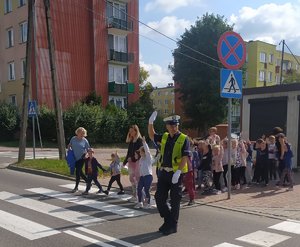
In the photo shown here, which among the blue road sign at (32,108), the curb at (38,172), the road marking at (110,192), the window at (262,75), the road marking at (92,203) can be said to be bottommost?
the curb at (38,172)

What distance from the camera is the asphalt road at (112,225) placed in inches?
239

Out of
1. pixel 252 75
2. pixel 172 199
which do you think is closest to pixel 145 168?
pixel 172 199

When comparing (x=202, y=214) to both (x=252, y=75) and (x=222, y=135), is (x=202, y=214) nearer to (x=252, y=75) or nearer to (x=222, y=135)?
(x=222, y=135)

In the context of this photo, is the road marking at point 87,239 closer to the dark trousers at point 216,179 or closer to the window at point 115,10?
the dark trousers at point 216,179

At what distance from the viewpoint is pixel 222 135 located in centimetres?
2188

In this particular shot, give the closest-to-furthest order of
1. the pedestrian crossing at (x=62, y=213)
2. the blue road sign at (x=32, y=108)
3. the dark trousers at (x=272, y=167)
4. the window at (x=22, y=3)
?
the pedestrian crossing at (x=62, y=213), the dark trousers at (x=272, y=167), the blue road sign at (x=32, y=108), the window at (x=22, y=3)

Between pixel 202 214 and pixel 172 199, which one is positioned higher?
pixel 172 199

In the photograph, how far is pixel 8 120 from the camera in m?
30.5

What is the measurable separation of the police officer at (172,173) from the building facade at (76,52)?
27554mm

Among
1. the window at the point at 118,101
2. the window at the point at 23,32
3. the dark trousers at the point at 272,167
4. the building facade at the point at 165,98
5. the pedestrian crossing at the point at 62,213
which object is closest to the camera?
the pedestrian crossing at the point at 62,213

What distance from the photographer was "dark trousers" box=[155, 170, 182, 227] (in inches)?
258

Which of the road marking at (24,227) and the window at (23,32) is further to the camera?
the window at (23,32)

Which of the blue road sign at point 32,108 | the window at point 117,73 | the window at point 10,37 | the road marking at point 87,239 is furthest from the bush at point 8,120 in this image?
the road marking at point 87,239

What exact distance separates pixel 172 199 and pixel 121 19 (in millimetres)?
35484
